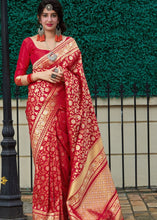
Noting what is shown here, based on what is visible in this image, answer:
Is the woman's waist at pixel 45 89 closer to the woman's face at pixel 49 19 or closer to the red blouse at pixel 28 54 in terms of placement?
the red blouse at pixel 28 54

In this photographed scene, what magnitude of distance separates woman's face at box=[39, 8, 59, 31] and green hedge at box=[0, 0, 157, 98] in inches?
82.0

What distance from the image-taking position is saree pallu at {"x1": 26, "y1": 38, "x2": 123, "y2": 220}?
4902 millimetres

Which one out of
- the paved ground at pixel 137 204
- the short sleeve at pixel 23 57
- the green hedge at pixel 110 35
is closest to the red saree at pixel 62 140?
the short sleeve at pixel 23 57

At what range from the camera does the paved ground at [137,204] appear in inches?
223

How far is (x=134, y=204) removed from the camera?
245 inches

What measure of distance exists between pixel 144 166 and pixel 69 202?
2.52 metres

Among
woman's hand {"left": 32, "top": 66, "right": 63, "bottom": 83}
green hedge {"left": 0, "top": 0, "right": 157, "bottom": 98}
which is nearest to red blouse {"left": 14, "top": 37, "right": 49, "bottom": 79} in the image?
woman's hand {"left": 32, "top": 66, "right": 63, "bottom": 83}

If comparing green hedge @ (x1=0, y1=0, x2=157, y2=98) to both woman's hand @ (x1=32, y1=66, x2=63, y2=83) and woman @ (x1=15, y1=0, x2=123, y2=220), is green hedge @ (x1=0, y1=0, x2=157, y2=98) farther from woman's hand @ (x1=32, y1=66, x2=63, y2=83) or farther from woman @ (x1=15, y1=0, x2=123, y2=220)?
woman's hand @ (x1=32, y1=66, x2=63, y2=83)

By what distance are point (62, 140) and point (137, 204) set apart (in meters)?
1.72

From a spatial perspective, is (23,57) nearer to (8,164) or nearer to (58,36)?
(58,36)

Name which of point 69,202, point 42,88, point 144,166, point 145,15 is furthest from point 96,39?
point 69,202

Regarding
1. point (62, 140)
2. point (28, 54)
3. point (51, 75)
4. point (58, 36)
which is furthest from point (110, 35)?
point (62, 140)

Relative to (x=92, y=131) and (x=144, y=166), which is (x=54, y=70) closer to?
(x=92, y=131)

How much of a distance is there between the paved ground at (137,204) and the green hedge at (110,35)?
1.33 metres
